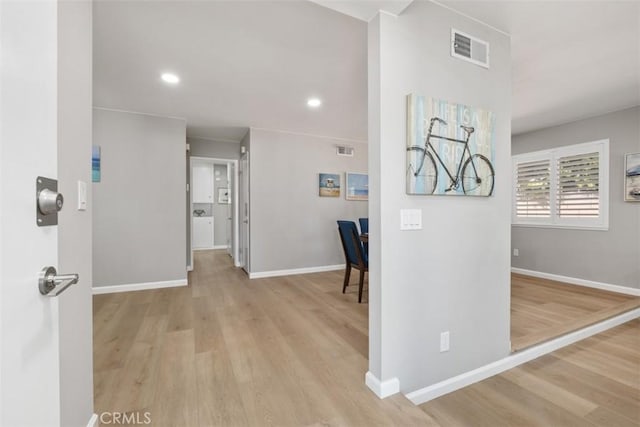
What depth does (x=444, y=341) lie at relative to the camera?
5.96 ft

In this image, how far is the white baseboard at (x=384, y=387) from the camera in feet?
5.26

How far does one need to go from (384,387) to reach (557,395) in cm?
117

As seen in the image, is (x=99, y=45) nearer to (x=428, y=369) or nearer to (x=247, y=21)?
(x=247, y=21)

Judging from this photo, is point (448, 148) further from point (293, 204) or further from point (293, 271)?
point (293, 271)

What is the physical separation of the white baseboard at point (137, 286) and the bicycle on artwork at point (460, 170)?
381 centimetres

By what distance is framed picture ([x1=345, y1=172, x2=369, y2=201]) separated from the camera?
536 centimetres

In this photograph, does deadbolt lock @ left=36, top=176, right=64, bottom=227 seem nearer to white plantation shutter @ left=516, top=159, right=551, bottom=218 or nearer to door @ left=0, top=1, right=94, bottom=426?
door @ left=0, top=1, right=94, bottom=426

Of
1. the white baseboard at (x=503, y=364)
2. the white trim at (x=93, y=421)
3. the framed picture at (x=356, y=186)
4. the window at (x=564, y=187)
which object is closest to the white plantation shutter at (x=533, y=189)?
the window at (x=564, y=187)

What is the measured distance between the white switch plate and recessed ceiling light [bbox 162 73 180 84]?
2.65 meters

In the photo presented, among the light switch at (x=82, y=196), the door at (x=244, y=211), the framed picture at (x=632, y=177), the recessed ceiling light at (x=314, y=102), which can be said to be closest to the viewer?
the light switch at (x=82, y=196)

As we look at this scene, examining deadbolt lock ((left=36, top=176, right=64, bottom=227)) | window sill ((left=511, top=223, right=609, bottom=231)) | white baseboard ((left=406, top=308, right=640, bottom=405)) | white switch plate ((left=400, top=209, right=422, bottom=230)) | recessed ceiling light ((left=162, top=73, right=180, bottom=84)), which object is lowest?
white baseboard ((left=406, top=308, right=640, bottom=405))

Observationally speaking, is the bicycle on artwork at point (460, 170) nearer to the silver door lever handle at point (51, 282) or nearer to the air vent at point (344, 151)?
the silver door lever handle at point (51, 282)

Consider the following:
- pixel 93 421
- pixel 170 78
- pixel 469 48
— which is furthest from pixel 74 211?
pixel 469 48

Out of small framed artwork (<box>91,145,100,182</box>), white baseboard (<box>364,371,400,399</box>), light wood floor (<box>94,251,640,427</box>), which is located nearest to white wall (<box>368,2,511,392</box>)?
white baseboard (<box>364,371,400,399</box>)
